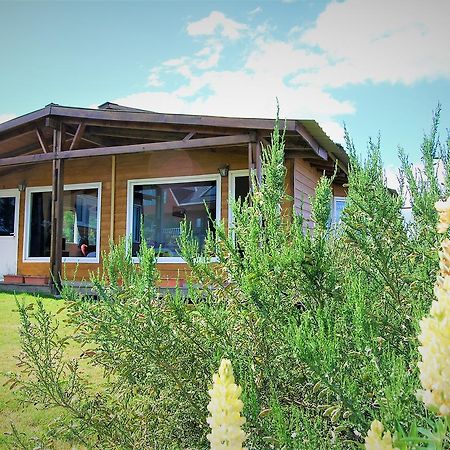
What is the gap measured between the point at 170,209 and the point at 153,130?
1.79 metres

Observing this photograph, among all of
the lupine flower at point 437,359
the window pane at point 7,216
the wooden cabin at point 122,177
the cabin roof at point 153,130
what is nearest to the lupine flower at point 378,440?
the lupine flower at point 437,359

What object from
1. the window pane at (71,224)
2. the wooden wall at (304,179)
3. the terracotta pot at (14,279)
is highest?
the wooden wall at (304,179)

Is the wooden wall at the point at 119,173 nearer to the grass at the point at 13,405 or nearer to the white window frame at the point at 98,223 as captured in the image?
the white window frame at the point at 98,223

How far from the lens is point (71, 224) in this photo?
1011 centimetres

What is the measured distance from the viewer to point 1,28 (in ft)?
20.3

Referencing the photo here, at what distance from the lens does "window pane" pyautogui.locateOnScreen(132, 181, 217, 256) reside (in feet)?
28.5

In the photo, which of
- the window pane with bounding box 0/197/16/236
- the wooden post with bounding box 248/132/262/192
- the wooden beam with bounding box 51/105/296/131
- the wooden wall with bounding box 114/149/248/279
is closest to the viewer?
the wooden beam with bounding box 51/105/296/131

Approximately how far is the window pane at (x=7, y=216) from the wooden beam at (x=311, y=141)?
23.4ft

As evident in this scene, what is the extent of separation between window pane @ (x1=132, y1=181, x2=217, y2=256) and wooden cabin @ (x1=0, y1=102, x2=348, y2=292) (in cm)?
2

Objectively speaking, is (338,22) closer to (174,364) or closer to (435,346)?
(174,364)

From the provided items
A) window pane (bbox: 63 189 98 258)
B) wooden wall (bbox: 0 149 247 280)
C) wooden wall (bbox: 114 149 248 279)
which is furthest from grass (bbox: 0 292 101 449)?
window pane (bbox: 63 189 98 258)

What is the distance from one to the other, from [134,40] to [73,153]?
2.82m

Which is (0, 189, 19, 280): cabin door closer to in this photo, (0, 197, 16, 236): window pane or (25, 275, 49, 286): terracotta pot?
(0, 197, 16, 236): window pane

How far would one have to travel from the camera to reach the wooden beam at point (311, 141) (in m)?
6.18
